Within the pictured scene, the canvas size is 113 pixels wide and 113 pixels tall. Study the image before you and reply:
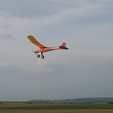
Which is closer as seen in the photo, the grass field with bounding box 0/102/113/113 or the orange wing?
the orange wing

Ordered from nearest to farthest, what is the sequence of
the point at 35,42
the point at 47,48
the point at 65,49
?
the point at 65,49 → the point at 47,48 → the point at 35,42

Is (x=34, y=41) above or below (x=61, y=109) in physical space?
above

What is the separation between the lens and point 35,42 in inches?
1642

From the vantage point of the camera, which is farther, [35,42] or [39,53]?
[35,42]

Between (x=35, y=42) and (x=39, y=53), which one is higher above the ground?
(x=35, y=42)

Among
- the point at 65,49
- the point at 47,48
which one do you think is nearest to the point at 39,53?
the point at 47,48

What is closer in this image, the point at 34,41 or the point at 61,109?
the point at 34,41

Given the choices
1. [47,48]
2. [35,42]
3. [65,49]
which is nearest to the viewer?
[65,49]

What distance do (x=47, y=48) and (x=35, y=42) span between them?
4.79m

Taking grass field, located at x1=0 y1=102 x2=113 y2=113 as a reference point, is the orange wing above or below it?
above

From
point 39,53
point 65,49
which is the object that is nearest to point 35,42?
point 39,53

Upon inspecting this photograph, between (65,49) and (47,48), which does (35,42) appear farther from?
(65,49)

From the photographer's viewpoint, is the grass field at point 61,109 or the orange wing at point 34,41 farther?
the grass field at point 61,109

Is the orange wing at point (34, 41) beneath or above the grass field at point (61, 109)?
above
